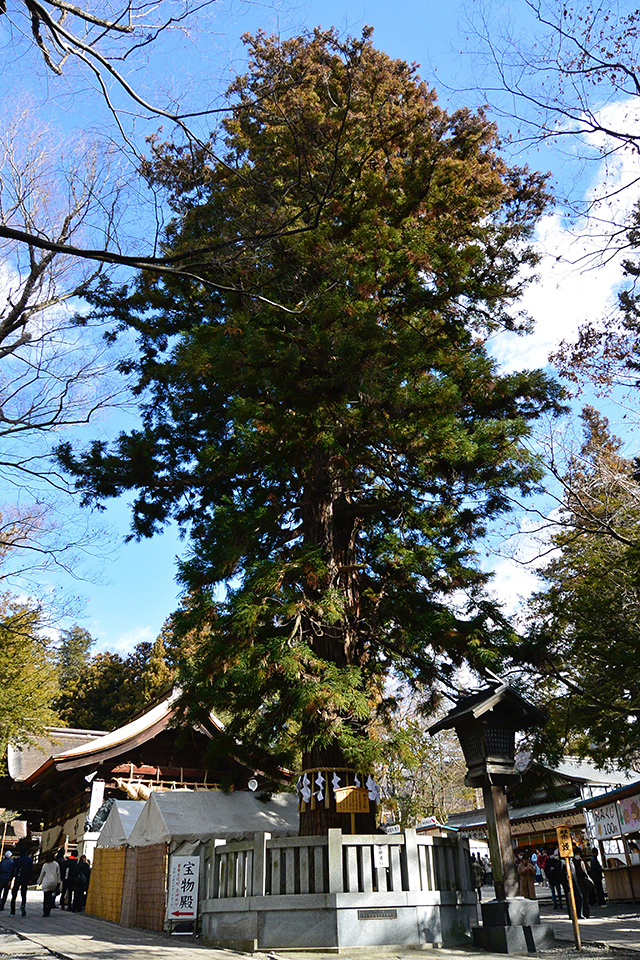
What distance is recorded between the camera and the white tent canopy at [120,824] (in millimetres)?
12430

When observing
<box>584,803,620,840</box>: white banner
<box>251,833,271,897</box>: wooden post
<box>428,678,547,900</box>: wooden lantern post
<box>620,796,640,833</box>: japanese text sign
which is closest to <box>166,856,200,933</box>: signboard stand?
<box>251,833,271,897</box>: wooden post

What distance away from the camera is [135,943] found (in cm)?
828

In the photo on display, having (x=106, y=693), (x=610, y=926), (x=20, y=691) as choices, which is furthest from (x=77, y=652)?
(x=610, y=926)

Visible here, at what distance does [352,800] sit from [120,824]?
21.2ft

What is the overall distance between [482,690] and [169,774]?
476 inches

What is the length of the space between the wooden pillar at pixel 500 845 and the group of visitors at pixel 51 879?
9.63 m

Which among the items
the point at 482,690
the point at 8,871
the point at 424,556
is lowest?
the point at 8,871

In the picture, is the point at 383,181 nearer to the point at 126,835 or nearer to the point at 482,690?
the point at 482,690

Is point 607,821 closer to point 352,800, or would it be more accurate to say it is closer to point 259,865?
point 352,800

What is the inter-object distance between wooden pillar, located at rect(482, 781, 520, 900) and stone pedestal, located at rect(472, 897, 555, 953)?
0.41ft

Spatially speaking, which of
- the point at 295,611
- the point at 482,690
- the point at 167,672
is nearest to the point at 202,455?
the point at 295,611

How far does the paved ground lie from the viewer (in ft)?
22.9

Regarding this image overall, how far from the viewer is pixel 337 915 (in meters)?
7.10

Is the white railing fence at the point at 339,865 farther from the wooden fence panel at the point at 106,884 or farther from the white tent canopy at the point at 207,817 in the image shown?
the wooden fence panel at the point at 106,884
